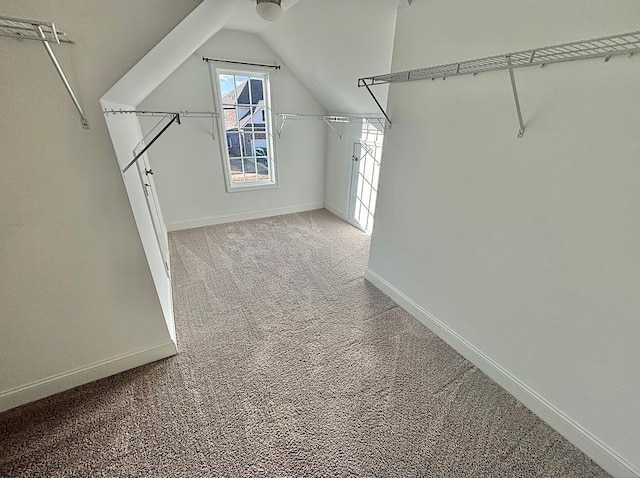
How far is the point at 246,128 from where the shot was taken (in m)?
3.64

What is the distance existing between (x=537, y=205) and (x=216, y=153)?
3.27 meters

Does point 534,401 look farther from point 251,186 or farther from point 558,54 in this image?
point 251,186

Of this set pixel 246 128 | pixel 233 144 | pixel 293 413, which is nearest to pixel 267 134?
pixel 246 128

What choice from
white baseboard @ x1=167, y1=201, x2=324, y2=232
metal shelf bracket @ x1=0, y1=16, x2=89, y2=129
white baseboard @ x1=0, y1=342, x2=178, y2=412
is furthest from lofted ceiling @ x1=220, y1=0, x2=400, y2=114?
white baseboard @ x1=0, y1=342, x2=178, y2=412

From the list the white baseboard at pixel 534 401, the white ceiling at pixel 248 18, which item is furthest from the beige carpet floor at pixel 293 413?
the white ceiling at pixel 248 18

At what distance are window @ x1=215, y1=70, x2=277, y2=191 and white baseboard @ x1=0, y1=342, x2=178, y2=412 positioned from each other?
241 centimetres

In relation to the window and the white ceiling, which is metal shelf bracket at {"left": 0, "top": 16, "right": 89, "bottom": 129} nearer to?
the white ceiling

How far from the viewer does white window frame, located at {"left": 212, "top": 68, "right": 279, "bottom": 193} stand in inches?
126

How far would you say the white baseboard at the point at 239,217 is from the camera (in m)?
3.52

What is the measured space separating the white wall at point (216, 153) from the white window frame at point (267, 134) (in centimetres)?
6

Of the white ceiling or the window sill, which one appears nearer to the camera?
the white ceiling

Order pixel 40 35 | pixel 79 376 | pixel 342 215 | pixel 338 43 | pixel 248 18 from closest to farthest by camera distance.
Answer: pixel 40 35
pixel 79 376
pixel 338 43
pixel 248 18
pixel 342 215

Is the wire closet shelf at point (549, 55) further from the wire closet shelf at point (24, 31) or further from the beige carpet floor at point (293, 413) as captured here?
the wire closet shelf at point (24, 31)

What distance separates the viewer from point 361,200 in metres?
3.60
